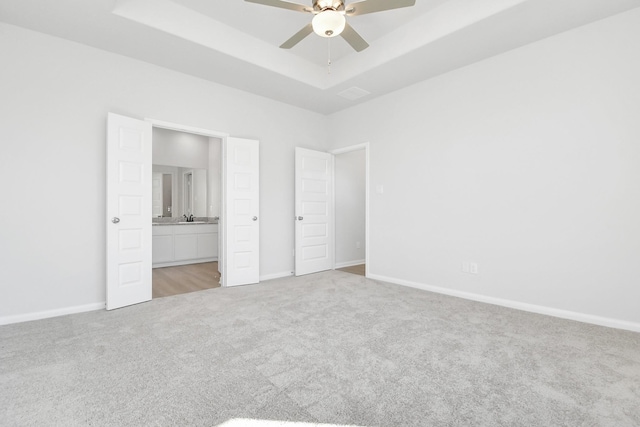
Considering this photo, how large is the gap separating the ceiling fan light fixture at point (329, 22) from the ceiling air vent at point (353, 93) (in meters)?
2.08

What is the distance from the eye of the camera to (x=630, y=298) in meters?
2.70

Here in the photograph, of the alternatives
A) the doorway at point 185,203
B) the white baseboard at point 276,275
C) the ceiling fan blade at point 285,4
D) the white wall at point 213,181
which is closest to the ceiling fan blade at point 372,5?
the ceiling fan blade at point 285,4

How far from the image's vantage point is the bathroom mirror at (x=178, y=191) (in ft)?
21.1

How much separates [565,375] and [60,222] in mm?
4629

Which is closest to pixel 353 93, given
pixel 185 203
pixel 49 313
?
pixel 185 203

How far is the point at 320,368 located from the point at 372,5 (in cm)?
276

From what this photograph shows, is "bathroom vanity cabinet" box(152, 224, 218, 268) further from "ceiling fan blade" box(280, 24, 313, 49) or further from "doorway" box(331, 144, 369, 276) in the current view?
"ceiling fan blade" box(280, 24, 313, 49)

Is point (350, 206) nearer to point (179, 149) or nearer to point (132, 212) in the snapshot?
point (132, 212)

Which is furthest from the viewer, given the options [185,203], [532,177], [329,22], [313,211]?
[185,203]

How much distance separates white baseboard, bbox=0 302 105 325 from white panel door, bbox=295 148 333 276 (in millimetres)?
2751

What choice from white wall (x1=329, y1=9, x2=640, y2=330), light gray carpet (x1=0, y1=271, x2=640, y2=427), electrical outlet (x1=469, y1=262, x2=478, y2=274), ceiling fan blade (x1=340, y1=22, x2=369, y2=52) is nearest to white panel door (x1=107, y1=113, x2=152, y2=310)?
light gray carpet (x1=0, y1=271, x2=640, y2=427)

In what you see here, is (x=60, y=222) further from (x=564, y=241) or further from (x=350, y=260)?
(x=564, y=241)

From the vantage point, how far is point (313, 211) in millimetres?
5305

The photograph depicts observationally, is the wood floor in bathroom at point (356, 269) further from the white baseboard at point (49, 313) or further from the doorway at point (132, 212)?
the white baseboard at point (49, 313)
